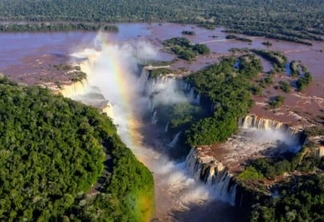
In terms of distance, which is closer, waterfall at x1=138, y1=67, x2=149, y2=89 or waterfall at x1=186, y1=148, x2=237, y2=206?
waterfall at x1=186, y1=148, x2=237, y2=206

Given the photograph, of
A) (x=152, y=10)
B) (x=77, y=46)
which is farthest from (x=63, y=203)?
(x=152, y=10)

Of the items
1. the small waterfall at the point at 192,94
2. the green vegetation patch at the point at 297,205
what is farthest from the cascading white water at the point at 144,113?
the green vegetation patch at the point at 297,205

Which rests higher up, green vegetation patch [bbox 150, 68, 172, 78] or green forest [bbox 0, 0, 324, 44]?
green forest [bbox 0, 0, 324, 44]

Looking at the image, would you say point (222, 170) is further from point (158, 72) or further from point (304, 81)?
point (158, 72)

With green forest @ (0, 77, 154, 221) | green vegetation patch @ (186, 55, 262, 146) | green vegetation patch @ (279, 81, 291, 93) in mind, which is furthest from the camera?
green vegetation patch @ (279, 81, 291, 93)

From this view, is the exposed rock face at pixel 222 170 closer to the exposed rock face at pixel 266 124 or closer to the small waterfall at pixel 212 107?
the exposed rock face at pixel 266 124

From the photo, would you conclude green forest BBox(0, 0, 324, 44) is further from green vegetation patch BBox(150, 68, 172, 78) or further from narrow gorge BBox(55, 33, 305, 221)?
narrow gorge BBox(55, 33, 305, 221)

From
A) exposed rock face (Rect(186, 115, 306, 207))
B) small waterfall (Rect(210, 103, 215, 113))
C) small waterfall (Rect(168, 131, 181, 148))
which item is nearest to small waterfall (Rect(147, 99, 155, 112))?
Result: small waterfall (Rect(210, 103, 215, 113))
